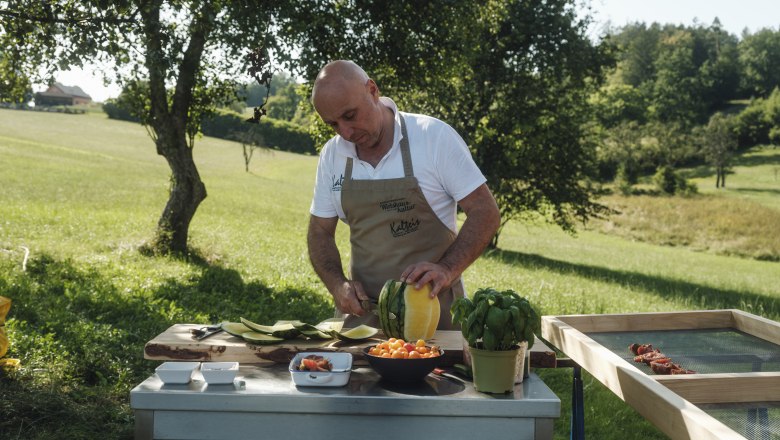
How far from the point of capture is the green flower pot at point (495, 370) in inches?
99.9

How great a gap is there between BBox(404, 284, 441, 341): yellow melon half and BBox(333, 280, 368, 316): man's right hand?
47cm

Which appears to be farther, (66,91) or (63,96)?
(66,91)

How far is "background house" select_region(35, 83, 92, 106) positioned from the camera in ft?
281

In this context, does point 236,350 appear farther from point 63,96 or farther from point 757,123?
point 63,96

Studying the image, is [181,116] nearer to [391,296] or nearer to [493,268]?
[493,268]

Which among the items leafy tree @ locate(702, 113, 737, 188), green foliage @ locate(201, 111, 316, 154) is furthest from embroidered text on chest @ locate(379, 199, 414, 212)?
green foliage @ locate(201, 111, 316, 154)

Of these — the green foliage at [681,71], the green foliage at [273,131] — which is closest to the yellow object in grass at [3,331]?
the green foliage at [273,131]

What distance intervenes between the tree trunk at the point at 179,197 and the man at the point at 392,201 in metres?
8.94

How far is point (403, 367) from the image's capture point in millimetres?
2613

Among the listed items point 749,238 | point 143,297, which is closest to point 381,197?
point 143,297

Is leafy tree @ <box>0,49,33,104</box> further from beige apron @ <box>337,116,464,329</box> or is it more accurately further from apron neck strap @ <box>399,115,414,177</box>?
apron neck strap @ <box>399,115,414,177</box>

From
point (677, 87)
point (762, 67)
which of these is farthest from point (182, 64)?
point (762, 67)

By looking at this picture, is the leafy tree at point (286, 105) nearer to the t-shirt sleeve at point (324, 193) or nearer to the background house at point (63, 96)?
the background house at point (63, 96)

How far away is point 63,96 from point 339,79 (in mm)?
95825
